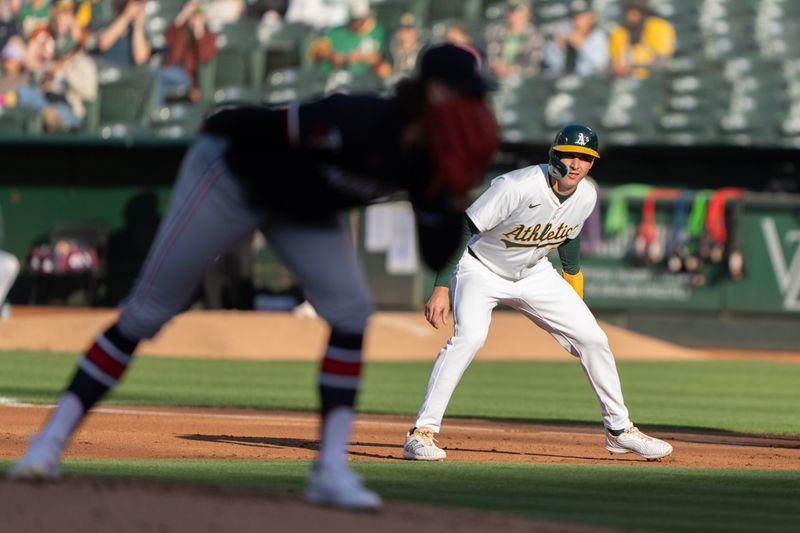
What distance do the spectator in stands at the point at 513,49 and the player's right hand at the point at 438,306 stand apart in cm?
1275

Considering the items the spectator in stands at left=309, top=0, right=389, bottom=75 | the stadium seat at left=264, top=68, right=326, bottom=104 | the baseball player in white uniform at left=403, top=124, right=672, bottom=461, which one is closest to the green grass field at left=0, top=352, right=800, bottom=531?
the baseball player in white uniform at left=403, top=124, right=672, bottom=461

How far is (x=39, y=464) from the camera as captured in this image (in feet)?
14.6

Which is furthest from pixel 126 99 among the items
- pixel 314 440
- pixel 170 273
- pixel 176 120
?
pixel 170 273

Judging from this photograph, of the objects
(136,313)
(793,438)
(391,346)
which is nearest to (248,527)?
(136,313)

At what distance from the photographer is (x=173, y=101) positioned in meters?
20.0

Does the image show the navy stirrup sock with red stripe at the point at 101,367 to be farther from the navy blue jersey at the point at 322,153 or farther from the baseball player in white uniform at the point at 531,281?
the baseball player in white uniform at the point at 531,281

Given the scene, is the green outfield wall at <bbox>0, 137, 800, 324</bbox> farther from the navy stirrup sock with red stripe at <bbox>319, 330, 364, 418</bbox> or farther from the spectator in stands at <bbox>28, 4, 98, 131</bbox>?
the navy stirrup sock with red stripe at <bbox>319, 330, 364, 418</bbox>

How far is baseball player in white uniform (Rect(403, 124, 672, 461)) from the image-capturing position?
716 centimetres

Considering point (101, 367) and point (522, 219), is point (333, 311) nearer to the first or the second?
point (101, 367)

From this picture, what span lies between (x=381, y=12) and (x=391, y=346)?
5648 millimetres

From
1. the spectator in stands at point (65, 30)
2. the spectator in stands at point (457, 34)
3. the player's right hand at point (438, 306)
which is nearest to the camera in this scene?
the player's right hand at point (438, 306)

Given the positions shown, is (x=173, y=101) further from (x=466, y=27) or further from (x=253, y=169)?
(x=253, y=169)

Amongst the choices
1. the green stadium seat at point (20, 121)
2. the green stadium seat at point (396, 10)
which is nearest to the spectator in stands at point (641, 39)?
the green stadium seat at point (396, 10)

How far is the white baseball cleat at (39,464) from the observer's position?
4.42 m
